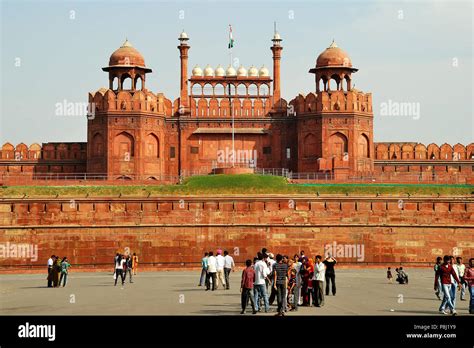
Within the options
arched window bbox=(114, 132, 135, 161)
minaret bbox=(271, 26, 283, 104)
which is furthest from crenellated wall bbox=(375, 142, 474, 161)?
arched window bbox=(114, 132, 135, 161)

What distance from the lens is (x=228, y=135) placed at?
187 feet

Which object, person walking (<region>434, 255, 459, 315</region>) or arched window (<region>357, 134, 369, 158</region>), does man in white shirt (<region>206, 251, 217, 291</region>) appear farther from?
arched window (<region>357, 134, 369, 158</region>)

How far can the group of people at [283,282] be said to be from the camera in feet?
63.4

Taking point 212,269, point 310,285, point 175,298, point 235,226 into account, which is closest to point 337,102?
point 235,226

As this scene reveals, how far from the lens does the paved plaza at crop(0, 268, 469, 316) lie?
20.0 m

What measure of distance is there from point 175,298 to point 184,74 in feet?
122

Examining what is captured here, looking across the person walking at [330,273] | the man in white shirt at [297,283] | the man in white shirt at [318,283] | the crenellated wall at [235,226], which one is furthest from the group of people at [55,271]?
the man in white shirt at [318,283]

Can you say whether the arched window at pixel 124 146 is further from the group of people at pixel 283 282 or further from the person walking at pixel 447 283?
the person walking at pixel 447 283

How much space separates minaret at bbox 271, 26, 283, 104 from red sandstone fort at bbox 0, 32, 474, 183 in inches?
3.1

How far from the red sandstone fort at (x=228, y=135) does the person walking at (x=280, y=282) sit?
3379 cm

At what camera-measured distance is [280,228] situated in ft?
134

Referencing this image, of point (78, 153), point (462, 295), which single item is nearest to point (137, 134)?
point (78, 153)
